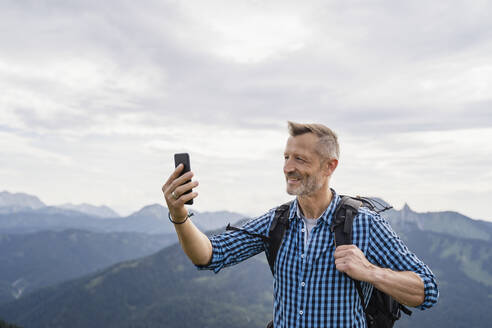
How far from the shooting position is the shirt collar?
452 cm

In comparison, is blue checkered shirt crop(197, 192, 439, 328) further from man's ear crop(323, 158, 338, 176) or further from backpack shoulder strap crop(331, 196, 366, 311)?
man's ear crop(323, 158, 338, 176)

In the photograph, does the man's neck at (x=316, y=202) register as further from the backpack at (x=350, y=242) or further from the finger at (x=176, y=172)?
the finger at (x=176, y=172)

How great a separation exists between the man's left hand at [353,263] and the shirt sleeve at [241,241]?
1.14 meters

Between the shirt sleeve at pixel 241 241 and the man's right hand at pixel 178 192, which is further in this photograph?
the shirt sleeve at pixel 241 241

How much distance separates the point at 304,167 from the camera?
14.7ft

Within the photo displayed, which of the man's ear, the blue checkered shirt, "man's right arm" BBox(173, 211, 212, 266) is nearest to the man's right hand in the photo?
"man's right arm" BBox(173, 211, 212, 266)

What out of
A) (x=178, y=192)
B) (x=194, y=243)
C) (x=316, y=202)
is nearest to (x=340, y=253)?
(x=316, y=202)

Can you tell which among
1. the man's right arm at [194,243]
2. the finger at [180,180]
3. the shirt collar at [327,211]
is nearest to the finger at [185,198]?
the finger at [180,180]

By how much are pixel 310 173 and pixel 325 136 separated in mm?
500

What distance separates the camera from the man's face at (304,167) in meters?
4.49

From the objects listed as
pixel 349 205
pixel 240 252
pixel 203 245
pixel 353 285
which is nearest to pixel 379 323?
pixel 353 285

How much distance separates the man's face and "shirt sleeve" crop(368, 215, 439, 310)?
0.81m

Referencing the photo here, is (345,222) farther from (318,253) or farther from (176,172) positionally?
(176,172)

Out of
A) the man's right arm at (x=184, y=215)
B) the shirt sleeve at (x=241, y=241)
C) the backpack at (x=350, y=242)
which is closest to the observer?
A: the man's right arm at (x=184, y=215)
